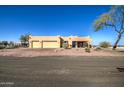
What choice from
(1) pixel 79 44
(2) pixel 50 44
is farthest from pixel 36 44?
(1) pixel 79 44

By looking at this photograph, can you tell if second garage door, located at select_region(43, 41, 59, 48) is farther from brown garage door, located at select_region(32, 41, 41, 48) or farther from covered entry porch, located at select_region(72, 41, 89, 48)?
covered entry porch, located at select_region(72, 41, 89, 48)

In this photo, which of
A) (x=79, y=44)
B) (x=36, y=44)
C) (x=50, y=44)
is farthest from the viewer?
(x=79, y=44)

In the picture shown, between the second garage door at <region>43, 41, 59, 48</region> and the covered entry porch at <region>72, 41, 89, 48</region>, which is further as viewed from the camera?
the covered entry porch at <region>72, 41, 89, 48</region>

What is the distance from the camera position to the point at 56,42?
52.3 metres

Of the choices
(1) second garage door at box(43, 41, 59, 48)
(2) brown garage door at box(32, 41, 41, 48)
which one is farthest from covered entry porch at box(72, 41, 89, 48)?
(2) brown garage door at box(32, 41, 41, 48)

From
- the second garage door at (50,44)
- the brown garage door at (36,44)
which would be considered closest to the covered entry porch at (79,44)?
the second garage door at (50,44)

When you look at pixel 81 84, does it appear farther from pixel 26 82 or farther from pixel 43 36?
pixel 43 36

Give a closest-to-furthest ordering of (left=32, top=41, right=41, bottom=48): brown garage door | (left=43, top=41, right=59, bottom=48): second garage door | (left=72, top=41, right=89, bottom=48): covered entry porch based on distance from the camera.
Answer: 1. (left=43, top=41, right=59, bottom=48): second garage door
2. (left=32, top=41, right=41, bottom=48): brown garage door
3. (left=72, top=41, right=89, bottom=48): covered entry porch

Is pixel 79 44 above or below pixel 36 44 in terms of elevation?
below

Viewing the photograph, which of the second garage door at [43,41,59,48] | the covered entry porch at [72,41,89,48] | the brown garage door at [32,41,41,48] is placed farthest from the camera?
the covered entry porch at [72,41,89,48]

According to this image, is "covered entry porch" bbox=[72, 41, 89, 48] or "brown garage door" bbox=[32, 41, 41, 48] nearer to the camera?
"brown garage door" bbox=[32, 41, 41, 48]

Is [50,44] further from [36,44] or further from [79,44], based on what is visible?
[79,44]
